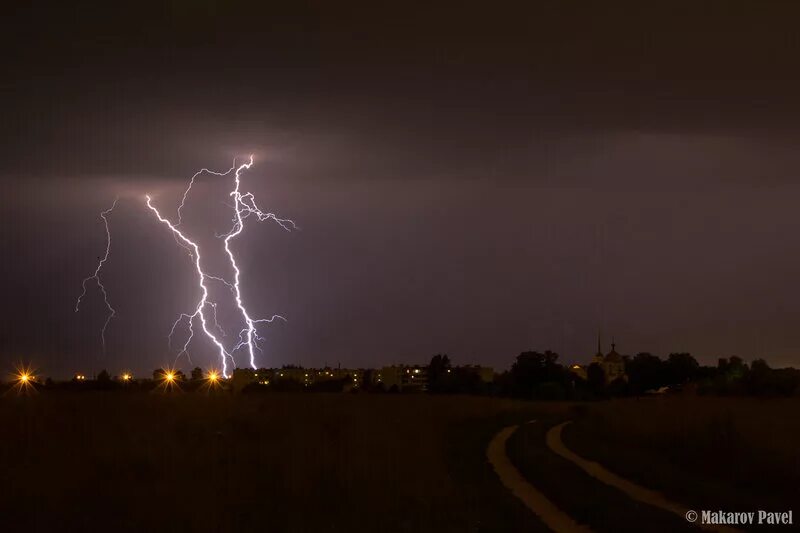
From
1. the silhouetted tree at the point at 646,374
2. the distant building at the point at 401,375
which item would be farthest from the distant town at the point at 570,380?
the distant building at the point at 401,375

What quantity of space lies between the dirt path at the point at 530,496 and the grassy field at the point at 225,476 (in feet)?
1.11

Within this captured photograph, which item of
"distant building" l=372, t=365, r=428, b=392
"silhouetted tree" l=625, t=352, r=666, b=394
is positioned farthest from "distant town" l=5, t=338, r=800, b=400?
"distant building" l=372, t=365, r=428, b=392

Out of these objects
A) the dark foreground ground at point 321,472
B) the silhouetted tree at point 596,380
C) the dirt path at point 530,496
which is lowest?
→ the dirt path at point 530,496

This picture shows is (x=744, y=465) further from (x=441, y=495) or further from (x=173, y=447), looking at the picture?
(x=173, y=447)

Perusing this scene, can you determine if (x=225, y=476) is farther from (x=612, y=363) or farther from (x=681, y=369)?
(x=612, y=363)

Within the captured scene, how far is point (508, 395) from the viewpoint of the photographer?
4304 inches

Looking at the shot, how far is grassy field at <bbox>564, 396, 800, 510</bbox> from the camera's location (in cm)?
1745

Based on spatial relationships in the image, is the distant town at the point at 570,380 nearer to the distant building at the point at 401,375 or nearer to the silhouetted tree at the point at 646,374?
the silhouetted tree at the point at 646,374

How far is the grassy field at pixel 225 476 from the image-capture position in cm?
1322

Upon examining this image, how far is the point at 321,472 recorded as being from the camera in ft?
56.9

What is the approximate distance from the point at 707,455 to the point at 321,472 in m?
10.5

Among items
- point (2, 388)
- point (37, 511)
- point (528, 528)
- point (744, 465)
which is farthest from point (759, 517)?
point (2, 388)

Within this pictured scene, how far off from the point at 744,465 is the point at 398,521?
10.2 m

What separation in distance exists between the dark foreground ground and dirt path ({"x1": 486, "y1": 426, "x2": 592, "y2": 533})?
0.23 m
